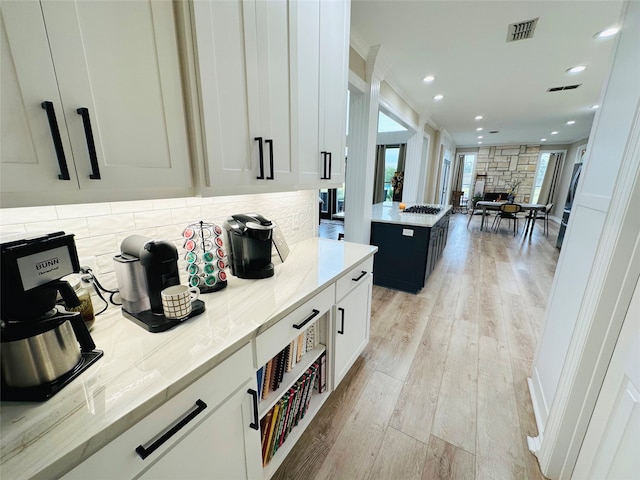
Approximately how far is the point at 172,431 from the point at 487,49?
3697 mm

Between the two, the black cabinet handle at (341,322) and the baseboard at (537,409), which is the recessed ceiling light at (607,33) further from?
the black cabinet handle at (341,322)

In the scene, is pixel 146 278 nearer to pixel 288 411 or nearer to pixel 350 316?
pixel 288 411

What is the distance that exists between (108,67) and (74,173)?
1.00 feet

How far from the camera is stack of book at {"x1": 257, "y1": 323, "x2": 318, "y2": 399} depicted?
109 centimetres

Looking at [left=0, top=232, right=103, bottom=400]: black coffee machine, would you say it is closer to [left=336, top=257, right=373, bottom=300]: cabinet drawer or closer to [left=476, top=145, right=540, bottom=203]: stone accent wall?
[left=336, top=257, right=373, bottom=300]: cabinet drawer

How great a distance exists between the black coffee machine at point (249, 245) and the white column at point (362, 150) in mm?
1779

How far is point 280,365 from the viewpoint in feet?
3.82

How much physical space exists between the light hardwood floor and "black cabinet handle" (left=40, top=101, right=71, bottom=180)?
5.04ft

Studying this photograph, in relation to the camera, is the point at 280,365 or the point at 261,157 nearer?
the point at 261,157

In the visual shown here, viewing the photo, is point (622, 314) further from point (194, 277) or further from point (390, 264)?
point (390, 264)

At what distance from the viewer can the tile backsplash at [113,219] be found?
30.6 inches

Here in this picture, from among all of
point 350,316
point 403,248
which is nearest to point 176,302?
point 350,316

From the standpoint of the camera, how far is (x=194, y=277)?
105 cm

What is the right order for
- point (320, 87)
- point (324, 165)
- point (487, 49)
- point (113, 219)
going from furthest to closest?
point (487, 49) → point (324, 165) → point (320, 87) → point (113, 219)
